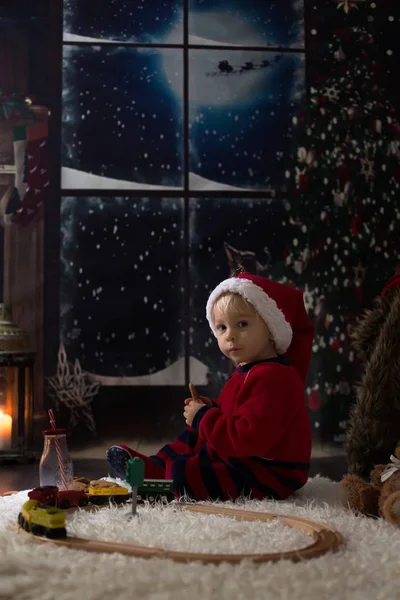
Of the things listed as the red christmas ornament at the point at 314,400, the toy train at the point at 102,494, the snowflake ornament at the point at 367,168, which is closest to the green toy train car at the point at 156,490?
the toy train at the point at 102,494

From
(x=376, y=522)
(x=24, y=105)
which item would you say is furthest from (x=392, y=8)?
(x=376, y=522)

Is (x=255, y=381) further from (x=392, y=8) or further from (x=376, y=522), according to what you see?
(x=392, y=8)

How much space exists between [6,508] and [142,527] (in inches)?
18.8

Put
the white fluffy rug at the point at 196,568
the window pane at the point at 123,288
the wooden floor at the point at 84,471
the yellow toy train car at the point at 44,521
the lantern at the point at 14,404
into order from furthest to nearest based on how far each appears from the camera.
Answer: the window pane at the point at 123,288 → the lantern at the point at 14,404 → the wooden floor at the point at 84,471 → the yellow toy train car at the point at 44,521 → the white fluffy rug at the point at 196,568

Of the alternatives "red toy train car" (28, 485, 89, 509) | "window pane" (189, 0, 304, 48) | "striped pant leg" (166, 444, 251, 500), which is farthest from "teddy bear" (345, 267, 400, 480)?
"window pane" (189, 0, 304, 48)

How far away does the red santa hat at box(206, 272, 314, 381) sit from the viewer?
6.68 ft

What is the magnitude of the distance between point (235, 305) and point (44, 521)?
2.88 feet

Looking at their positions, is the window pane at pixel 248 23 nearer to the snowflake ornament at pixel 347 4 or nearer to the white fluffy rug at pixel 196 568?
the snowflake ornament at pixel 347 4

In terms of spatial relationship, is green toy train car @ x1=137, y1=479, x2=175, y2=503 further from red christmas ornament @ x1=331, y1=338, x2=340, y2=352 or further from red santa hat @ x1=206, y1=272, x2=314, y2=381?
red christmas ornament @ x1=331, y1=338, x2=340, y2=352

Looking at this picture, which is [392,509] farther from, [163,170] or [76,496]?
[163,170]

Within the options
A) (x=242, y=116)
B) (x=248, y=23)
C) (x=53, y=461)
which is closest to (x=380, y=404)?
(x=53, y=461)

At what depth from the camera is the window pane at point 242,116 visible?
11.2 ft

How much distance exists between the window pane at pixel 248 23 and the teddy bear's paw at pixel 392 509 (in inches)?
100

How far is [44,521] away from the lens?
1.39 m
